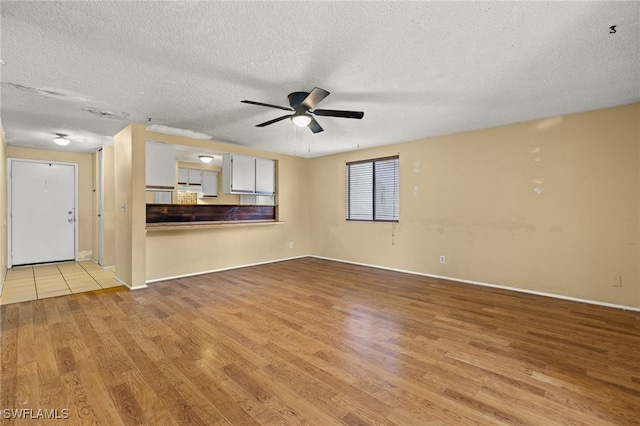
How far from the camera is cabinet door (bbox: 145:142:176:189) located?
4512mm

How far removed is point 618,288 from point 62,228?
30.9ft

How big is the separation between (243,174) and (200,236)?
146 centimetres

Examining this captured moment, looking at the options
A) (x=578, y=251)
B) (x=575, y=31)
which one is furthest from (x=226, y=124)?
(x=578, y=251)

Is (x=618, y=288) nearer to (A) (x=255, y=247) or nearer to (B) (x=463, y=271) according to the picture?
(B) (x=463, y=271)

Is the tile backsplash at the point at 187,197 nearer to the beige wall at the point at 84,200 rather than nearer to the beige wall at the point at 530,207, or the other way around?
the beige wall at the point at 84,200

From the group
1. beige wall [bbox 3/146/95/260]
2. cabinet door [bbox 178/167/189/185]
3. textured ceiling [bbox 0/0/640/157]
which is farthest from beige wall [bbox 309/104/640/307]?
beige wall [bbox 3/146/95/260]

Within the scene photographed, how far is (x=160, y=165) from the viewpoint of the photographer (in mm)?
4625

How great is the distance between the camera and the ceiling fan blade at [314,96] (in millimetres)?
2502

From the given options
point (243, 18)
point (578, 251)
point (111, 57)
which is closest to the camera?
point (243, 18)

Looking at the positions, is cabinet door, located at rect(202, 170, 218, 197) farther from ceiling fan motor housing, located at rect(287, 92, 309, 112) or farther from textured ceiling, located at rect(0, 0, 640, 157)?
ceiling fan motor housing, located at rect(287, 92, 309, 112)

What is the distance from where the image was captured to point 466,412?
66.4 inches

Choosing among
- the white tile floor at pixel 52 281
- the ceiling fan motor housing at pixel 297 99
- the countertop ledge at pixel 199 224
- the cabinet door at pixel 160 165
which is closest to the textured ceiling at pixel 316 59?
the ceiling fan motor housing at pixel 297 99

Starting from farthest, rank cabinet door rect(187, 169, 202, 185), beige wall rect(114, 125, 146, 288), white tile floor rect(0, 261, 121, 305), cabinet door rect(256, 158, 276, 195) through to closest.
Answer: cabinet door rect(187, 169, 202, 185) < cabinet door rect(256, 158, 276, 195) < beige wall rect(114, 125, 146, 288) < white tile floor rect(0, 261, 121, 305)

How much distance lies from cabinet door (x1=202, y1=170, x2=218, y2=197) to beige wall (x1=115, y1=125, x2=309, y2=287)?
69cm
